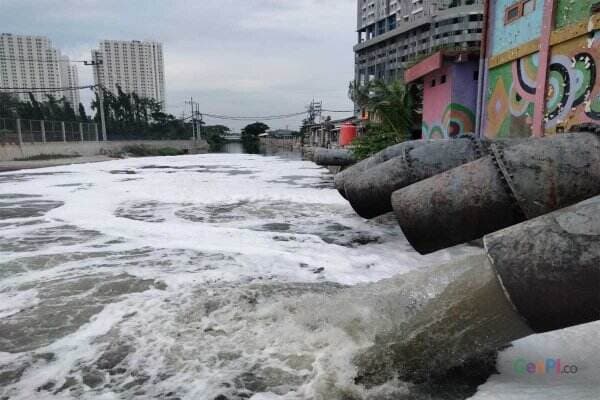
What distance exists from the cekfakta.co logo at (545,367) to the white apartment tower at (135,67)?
226ft

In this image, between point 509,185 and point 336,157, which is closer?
point 509,185

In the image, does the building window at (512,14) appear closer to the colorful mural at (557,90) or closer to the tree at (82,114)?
the colorful mural at (557,90)

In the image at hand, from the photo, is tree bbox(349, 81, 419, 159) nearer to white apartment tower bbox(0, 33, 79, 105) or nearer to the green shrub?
the green shrub

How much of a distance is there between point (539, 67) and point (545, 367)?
249 inches

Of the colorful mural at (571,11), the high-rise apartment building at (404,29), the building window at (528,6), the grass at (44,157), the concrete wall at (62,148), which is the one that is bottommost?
the grass at (44,157)

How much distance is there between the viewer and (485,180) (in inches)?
165

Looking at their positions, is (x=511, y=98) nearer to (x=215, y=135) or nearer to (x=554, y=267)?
(x=554, y=267)

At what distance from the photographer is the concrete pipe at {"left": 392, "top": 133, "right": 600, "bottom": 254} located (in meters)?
3.87

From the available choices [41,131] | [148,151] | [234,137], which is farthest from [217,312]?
[234,137]

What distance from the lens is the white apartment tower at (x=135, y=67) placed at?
65.1 m

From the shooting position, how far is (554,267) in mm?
2375

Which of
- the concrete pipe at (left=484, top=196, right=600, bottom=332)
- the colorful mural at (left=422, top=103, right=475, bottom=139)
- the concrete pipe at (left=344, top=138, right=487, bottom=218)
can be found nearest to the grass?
the colorful mural at (left=422, top=103, right=475, bottom=139)

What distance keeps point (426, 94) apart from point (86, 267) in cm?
1057

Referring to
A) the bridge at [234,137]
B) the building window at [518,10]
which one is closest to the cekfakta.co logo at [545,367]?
the building window at [518,10]
